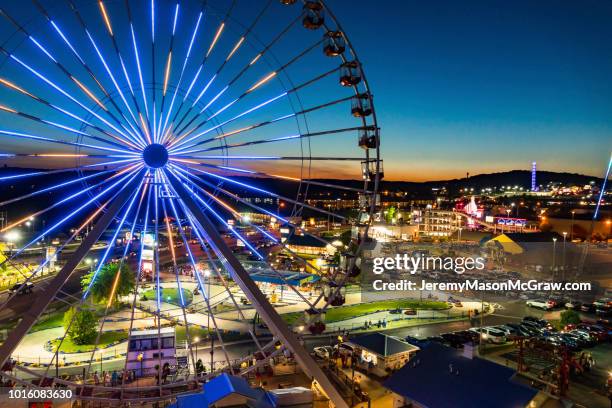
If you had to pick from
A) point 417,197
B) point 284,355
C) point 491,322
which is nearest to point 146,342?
point 284,355

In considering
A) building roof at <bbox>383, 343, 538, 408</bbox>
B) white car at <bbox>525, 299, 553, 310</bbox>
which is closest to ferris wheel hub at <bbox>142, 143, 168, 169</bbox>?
building roof at <bbox>383, 343, 538, 408</bbox>

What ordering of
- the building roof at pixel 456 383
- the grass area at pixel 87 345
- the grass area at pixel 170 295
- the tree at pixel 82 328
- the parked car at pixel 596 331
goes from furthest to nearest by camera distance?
1. the grass area at pixel 170 295
2. the parked car at pixel 596 331
3. the tree at pixel 82 328
4. the grass area at pixel 87 345
5. the building roof at pixel 456 383

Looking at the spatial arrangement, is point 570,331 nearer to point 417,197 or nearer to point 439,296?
point 439,296

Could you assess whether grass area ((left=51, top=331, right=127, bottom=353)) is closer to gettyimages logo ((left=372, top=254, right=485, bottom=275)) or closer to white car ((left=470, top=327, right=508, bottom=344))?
white car ((left=470, top=327, right=508, bottom=344))

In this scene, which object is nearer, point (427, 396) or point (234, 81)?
point (234, 81)

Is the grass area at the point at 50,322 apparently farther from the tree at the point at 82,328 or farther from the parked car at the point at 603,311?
the parked car at the point at 603,311

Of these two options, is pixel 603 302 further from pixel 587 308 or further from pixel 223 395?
pixel 223 395

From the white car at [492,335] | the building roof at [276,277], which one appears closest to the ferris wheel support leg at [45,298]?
the white car at [492,335]
